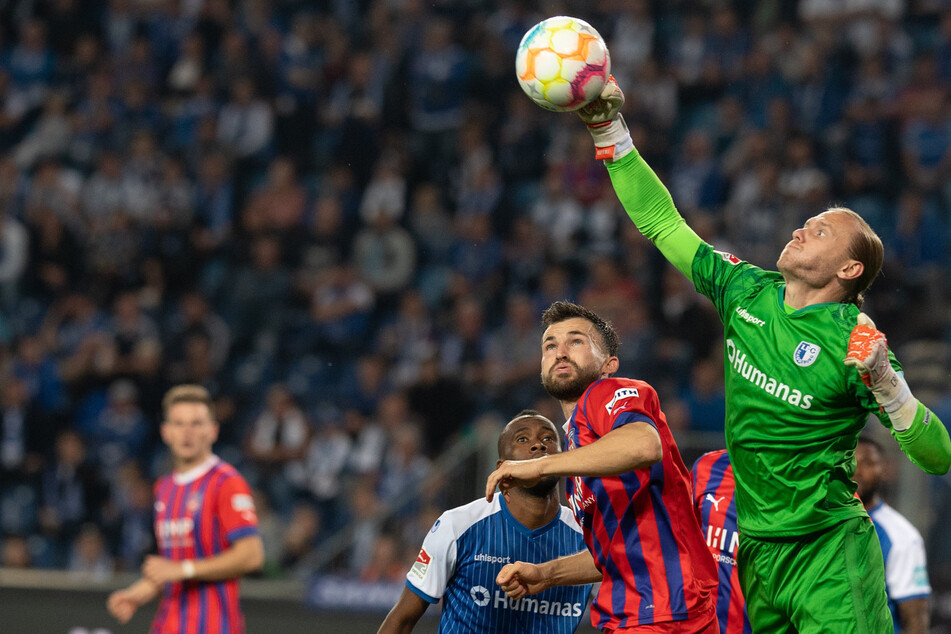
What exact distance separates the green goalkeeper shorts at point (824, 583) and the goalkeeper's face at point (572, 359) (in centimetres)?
81

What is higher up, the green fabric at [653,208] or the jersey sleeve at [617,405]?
the green fabric at [653,208]

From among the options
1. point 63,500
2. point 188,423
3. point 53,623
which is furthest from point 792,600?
point 63,500

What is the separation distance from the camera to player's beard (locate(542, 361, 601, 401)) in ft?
14.1

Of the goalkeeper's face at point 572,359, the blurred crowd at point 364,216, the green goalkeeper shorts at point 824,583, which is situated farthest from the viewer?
the blurred crowd at point 364,216

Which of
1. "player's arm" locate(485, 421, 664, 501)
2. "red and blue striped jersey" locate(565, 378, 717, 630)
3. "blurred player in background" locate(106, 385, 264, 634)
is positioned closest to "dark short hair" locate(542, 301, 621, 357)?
A: "red and blue striped jersey" locate(565, 378, 717, 630)

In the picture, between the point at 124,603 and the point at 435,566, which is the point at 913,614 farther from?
the point at 124,603

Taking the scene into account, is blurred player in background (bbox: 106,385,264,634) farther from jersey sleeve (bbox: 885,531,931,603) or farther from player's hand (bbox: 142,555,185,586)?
jersey sleeve (bbox: 885,531,931,603)

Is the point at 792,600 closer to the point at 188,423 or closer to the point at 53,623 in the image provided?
the point at 188,423

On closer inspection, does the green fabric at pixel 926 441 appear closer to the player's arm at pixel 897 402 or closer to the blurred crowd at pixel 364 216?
the player's arm at pixel 897 402

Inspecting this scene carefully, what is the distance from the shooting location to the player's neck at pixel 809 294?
414 cm

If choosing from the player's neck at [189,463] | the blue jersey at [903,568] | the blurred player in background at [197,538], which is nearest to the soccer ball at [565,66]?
the blue jersey at [903,568]

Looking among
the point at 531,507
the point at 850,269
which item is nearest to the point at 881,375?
the point at 850,269

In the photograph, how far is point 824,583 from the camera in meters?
3.96

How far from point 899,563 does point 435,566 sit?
2520mm
